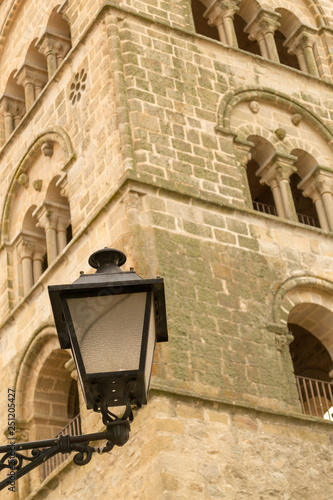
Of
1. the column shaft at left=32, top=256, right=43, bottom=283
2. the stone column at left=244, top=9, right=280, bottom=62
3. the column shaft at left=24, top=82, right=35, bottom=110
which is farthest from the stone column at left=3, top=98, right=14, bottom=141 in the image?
the stone column at left=244, top=9, right=280, bottom=62

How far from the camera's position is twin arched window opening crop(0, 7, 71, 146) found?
18.4m

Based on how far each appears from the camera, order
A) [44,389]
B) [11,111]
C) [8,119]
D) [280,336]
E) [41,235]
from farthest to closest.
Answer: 1. [11,111]
2. [8,119]
3. [41,235]
4. [44,389]
5. [280,336]

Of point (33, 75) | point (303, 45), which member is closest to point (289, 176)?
point (303, 45)

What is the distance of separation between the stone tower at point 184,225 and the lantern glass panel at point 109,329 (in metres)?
7.04

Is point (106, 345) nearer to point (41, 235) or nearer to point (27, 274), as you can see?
point (27, 274)

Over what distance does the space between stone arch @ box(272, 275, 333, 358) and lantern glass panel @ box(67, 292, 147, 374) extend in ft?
31.6

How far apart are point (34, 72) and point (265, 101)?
473 cm

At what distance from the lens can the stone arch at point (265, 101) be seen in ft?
52.1

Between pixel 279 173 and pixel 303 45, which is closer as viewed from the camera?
pixel 279 173

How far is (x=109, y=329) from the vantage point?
14.9ft

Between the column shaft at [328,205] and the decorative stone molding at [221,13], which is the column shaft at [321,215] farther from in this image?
the decorative stone molding at [221,13]

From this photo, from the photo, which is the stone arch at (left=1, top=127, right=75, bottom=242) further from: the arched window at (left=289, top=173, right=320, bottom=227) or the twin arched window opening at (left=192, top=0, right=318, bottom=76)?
the arched window at (left=289, top=173, right=320, bottom=227)

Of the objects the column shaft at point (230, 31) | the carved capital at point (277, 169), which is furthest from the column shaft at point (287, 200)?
the column shaft at point (230, 31)

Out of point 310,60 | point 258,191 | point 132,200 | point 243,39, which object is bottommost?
point 132,200
